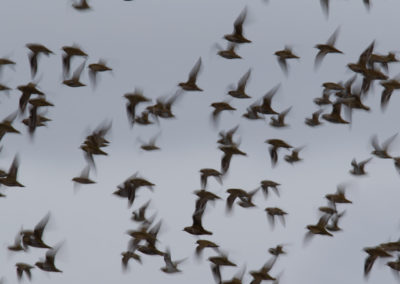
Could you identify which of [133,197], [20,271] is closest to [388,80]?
[133,197]

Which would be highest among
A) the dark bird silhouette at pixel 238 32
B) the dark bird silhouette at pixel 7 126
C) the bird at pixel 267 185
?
the dark bird silhouette at pixel 238 32

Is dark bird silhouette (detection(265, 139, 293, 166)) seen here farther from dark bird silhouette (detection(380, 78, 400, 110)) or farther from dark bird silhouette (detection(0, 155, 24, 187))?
→ dark bird silhouette (detection(0, 155, 24, 187))

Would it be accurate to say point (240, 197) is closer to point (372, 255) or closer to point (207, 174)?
point (207, 174)

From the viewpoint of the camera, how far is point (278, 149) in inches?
2292

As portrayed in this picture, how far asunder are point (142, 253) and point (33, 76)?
8.46m

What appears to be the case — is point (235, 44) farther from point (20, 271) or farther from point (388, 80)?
point (20, 271)

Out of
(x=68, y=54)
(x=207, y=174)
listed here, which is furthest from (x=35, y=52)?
(x=207, y=174)

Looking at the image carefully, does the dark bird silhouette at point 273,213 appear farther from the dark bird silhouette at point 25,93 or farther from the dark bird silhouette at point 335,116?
the dark bird silhouette at point 25,93

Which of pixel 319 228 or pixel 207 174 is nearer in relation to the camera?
pixel 319 228

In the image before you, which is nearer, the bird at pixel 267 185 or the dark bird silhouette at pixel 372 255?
the dark bird silhouette at pixel 372 255

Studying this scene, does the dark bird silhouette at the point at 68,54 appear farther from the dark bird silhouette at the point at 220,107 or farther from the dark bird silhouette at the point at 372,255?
the dark bird silhouette at the point at 372,255

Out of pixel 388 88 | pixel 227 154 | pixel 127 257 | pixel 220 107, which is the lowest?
pixel 127 257

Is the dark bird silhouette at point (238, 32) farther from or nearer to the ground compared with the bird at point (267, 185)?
farther from the ground

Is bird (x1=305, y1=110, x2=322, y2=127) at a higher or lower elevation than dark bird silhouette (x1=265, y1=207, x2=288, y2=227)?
higher
